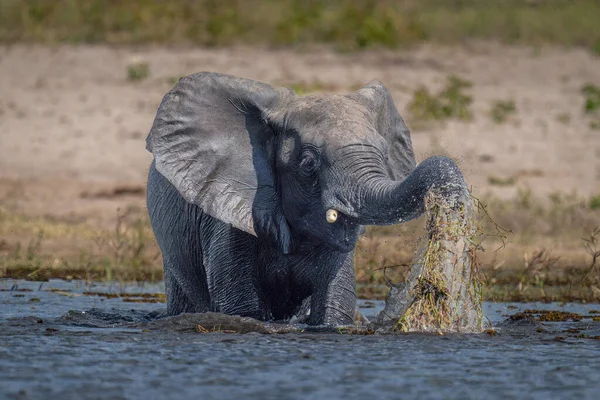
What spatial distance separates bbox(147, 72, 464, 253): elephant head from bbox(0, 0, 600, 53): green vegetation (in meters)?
10.8

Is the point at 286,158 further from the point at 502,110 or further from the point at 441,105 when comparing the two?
the point at 502,110

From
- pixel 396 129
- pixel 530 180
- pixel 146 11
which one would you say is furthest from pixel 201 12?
pixel 396 129

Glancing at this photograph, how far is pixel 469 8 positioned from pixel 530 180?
7759 mm

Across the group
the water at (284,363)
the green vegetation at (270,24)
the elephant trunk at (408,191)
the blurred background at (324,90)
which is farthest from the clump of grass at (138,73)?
the elephant trunk at (408,191)

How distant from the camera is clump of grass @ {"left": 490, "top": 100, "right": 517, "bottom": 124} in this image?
1698cm

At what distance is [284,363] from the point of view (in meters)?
7.37

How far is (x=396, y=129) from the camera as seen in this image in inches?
340

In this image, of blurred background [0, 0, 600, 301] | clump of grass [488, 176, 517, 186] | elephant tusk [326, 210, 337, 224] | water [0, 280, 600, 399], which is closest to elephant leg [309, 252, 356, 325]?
water [0, 280, 600, 399]

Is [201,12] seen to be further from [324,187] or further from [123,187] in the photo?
[324,187]

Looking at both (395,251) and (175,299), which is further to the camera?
(395,251)

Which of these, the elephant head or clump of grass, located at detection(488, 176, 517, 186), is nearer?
the elephant head

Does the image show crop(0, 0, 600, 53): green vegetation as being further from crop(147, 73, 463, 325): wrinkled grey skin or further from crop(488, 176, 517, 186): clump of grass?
crop(147, 73, 463, 325): wrinkled grey skin

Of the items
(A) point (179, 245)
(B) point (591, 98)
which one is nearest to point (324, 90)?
(B) point (591, 98)

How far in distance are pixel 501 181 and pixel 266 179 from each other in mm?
7500
